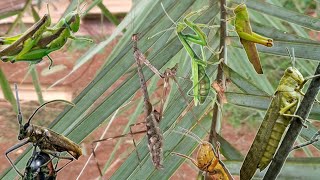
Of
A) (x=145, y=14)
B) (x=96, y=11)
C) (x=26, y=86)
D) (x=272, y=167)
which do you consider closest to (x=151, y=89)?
(x=145, y=14)

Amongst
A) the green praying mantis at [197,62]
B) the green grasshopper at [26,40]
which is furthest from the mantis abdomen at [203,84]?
the green grasshopper at [26,40]

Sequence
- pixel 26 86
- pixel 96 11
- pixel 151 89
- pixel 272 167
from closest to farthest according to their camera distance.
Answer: pixel 272 167 → pixel 151 89 → pixel 26 86 → pixel 96 11

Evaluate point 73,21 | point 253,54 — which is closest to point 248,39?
point 253,54

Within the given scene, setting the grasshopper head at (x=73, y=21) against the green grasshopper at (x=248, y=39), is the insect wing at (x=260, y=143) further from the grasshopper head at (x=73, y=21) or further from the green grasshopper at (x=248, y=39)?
the grasshopper head at (x=73, y=21)

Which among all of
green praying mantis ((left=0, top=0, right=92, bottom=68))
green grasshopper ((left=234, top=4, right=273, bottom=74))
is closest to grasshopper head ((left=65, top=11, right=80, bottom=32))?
green praying mantis ((left=0, top=0, right=92, bottom=68))

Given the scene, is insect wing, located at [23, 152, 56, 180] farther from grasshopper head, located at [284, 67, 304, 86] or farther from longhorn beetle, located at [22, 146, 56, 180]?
grasshopper head, located at [284, 67, 304, 86]

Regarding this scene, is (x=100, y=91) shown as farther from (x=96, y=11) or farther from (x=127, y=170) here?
(x=96, y=11)

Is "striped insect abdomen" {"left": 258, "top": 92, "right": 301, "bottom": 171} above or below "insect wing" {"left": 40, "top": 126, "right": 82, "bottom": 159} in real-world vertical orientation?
below
